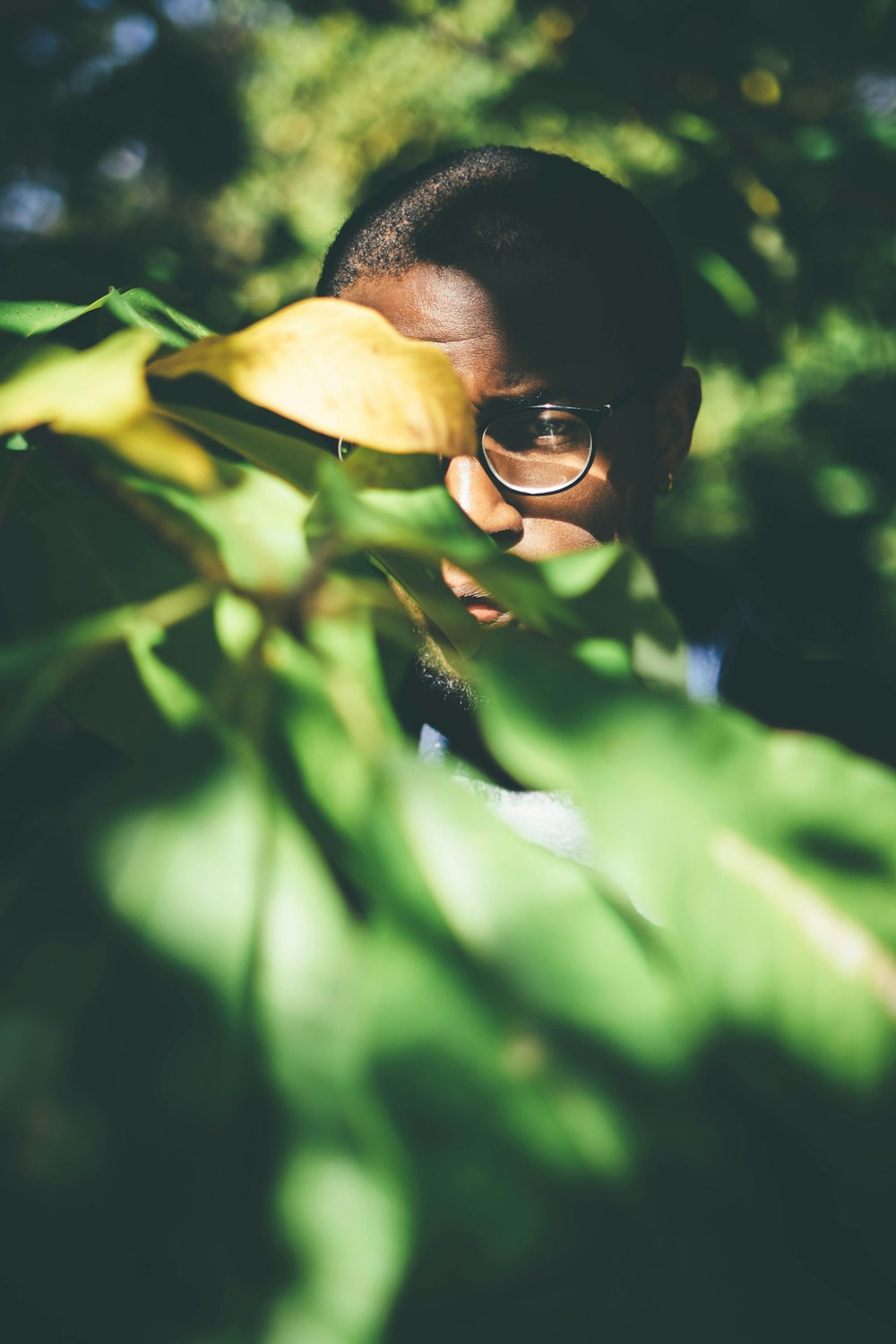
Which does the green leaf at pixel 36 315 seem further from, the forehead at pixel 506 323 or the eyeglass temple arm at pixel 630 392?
the eyeglass temple arm at pixel 630 392

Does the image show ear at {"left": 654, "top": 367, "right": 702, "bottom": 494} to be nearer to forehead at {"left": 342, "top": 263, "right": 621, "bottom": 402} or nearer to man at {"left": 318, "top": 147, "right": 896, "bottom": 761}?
man at {"left": 318, "top": 147, "right": 896, "bottom": 761}

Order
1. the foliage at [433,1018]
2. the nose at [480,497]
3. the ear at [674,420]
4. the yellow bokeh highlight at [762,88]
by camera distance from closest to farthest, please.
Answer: the foliage at [433,1018] → the nose at [480,497] → the ear at [674,420] → the yellow bokeh highlight at [762,88]

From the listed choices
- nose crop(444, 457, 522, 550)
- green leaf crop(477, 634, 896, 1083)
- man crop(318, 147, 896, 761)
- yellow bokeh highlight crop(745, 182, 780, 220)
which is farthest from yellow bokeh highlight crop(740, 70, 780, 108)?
green leaf crop(477, 634, 896, 1083)

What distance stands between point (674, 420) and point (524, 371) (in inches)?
15.7

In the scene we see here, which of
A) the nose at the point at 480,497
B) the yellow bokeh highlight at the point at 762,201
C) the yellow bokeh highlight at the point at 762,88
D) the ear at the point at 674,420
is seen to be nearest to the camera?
the nose at the point at 480,497

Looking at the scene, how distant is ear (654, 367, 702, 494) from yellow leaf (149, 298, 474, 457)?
2.65 feet

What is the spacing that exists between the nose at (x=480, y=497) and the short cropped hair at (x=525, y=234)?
9.7 inches

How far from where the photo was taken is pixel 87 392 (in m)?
0.37

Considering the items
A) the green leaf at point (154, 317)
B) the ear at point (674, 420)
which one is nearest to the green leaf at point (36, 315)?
the green leaf at point (154, 317)

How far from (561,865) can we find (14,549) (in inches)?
12.6

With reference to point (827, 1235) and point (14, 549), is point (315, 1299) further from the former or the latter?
point (14, 549)

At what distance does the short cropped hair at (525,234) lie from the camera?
97cm

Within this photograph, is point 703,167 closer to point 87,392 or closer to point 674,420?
point 674,420

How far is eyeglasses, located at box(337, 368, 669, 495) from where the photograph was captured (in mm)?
876
